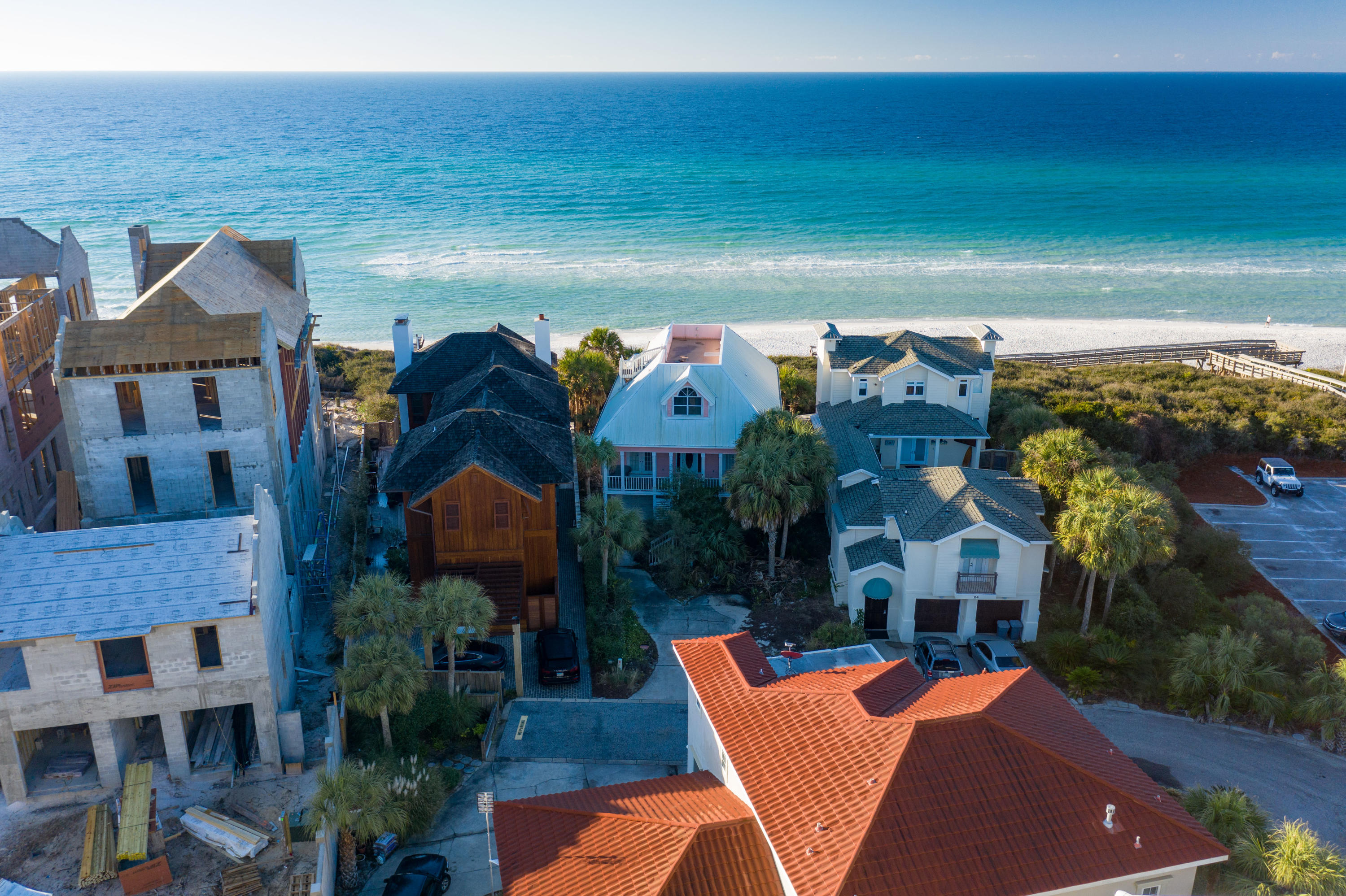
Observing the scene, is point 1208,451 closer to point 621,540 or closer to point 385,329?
A: point 621,540

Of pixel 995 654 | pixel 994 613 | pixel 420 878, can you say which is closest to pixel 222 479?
pixel 420 878

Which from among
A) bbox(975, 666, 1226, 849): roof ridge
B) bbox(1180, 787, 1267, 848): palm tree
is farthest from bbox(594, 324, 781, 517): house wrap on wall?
bbox(1180, 787, 1267, 848): palm tree

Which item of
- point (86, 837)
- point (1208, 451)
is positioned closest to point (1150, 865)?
point (86, 837)

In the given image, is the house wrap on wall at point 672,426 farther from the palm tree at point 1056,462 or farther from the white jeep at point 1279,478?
the white jeep at point 1279,478

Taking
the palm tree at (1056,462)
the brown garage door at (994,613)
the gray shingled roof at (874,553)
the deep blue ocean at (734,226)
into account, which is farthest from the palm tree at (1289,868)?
the deep blue ocean at (734,226)

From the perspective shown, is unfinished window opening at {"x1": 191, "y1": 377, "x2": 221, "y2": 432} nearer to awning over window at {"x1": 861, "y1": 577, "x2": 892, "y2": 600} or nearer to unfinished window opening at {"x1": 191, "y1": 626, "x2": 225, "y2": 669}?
unfinished window opening at {"x1": 191, "y1": 626, "x2": 225, "y2": 669}

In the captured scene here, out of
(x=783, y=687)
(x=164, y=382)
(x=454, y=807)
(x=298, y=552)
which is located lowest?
(x=454, y=807)
